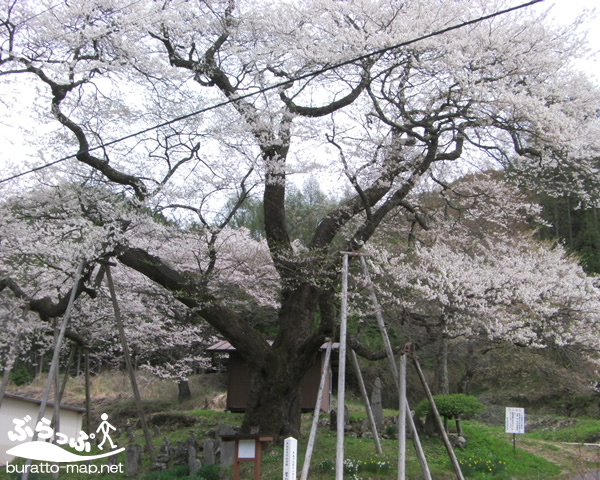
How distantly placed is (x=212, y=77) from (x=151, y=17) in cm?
160

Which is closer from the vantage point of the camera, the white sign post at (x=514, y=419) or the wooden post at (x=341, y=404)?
the wooden post at (x=341, y=404)

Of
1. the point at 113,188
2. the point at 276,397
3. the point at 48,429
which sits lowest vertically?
the point at 48,429

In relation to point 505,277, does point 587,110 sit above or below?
above

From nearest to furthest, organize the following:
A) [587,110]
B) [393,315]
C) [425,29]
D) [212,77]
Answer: [425,29] < [587,110] < [212,77] < [393,315]

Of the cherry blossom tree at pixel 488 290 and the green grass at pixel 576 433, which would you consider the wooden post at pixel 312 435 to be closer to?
the cherry blossom tree at pixel 488 290

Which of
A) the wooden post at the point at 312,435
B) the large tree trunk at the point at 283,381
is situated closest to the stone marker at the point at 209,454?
the large tree trunk at the point at 283,381

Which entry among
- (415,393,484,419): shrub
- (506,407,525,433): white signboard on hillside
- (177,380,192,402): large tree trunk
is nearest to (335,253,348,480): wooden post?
(415,393,484,419): shrub

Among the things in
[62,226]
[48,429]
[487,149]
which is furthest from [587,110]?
[48,429]

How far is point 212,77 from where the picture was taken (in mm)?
10445

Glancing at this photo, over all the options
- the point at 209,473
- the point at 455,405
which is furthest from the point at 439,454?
the point at 209,473

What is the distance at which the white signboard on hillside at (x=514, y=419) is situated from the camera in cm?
1088

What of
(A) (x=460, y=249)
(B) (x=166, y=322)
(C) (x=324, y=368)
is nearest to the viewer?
(C) (x=324, y=368)

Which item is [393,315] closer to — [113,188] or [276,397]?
[276,397]

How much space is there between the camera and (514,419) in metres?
10.9
